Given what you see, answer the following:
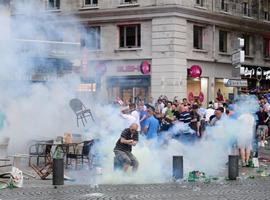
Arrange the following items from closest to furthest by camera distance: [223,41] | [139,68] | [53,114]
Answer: [53,114]
[139,68]
[223,41]

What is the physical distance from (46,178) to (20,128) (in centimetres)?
360

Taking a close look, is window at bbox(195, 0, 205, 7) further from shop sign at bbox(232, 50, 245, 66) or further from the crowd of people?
shop sign at bbox(232, 50, 245, 66)

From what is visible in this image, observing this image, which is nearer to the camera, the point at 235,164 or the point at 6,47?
the point at 235,164

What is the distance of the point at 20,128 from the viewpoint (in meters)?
19.4

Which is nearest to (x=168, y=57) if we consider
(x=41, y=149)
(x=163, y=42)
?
(x=163, y=42)

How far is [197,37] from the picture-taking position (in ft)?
122

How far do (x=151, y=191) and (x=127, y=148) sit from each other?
2.02 metres

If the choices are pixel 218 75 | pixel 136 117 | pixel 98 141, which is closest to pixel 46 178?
pixel 98 141

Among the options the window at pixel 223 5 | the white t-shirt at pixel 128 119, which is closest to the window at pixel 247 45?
the window at pixel 223 5

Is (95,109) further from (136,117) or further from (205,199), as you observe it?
(205,199)

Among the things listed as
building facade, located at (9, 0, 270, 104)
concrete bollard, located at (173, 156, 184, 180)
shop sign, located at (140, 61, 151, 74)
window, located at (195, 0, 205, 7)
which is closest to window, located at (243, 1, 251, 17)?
building facade, located at (9, 0, 270, 104)

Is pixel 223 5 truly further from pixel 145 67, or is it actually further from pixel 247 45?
pixel 145 67

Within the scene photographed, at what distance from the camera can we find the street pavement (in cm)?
→ 1323

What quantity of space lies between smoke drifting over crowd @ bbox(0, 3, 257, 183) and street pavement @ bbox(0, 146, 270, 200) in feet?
5.54
